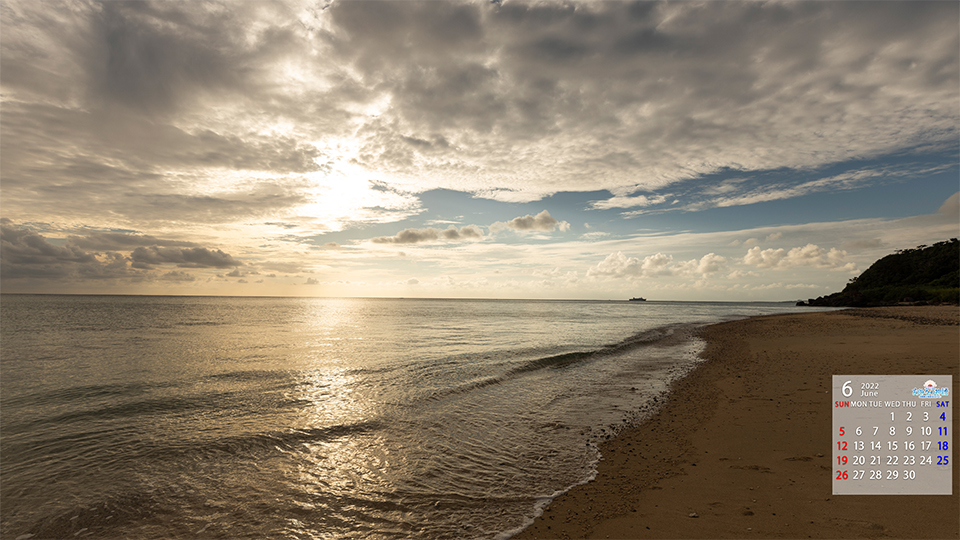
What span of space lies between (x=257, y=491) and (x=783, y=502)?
10225mm

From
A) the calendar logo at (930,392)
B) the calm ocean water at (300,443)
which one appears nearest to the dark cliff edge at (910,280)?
the calendar logo at (930,392)

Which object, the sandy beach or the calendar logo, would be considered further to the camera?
the calendar logo

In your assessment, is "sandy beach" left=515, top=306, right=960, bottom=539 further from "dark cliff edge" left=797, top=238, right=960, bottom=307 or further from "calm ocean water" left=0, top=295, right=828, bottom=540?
"dark cliff edge" left=797, top=238, right=960, bottom=307

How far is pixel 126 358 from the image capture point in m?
24.4

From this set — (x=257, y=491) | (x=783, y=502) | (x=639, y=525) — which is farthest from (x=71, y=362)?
(x=783, y=502)

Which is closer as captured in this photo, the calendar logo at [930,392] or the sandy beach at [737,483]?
the sandy beach at [737,483]

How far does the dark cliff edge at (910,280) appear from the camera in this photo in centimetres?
8075

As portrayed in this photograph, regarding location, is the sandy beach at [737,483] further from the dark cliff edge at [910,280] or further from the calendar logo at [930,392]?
the dark cliff edge at [910,280]
